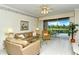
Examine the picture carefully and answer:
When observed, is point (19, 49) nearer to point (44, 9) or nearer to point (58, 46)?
point (44, 9)

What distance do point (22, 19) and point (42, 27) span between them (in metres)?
0.62

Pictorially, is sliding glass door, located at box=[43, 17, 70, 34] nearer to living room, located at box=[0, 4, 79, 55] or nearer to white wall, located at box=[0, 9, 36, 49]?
living room, located at box=[0, 4, 79, 55]

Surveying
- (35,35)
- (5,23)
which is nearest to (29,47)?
(35,35)

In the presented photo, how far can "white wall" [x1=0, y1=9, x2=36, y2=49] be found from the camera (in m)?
2.90

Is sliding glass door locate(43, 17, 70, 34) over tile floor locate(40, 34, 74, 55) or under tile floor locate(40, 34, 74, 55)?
over

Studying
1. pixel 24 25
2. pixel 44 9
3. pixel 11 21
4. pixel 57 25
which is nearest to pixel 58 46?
pixel 57 25

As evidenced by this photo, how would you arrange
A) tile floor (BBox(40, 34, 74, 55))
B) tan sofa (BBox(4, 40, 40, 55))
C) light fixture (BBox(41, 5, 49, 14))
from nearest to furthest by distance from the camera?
light fixture (BBox(41, 5, 49, 14)), tan sofa (BBox(4, 40, 40, 55)), tile floor (BBox(40, 34, 74, 55))

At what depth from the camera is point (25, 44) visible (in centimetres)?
306

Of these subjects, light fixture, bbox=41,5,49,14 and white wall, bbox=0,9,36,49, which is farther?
white wall, bbox=0,9,36,49

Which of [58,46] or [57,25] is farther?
[58,46]

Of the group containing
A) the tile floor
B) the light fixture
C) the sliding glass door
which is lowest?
the tile floor

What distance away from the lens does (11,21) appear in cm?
312

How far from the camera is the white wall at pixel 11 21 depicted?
2.90 metres

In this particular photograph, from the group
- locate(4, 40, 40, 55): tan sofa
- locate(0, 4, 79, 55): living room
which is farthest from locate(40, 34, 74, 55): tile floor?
locate(4, 40, 40, 55): tan sofa
